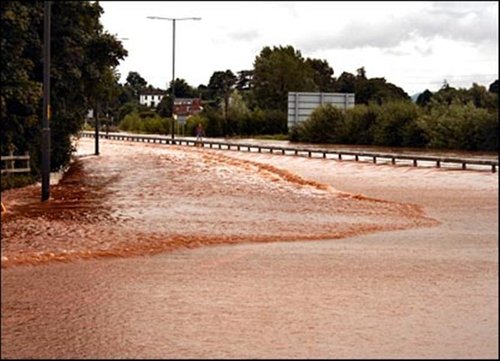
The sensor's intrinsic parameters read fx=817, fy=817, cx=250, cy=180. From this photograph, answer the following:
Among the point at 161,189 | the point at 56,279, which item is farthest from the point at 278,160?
the point at 56,279

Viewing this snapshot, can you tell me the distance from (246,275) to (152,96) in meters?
124

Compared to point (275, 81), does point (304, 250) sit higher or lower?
lower

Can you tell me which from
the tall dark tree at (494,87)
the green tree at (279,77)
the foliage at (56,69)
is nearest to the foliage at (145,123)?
the green tree at (279,77)

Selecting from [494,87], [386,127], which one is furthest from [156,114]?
[494,87]

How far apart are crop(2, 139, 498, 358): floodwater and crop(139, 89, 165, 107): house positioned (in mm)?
102793

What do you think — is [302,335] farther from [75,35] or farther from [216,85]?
[216,85]

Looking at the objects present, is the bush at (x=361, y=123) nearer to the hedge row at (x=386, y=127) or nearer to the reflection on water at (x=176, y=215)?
the hedge row at (x=386, y=127)

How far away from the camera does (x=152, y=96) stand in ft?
434

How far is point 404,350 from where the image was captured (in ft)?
20.1

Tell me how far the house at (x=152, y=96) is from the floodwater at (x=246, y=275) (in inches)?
4047

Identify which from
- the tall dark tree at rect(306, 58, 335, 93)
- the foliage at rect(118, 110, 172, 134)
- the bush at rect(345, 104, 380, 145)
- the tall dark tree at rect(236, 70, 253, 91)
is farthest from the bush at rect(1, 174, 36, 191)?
the tall dark tree at rect(236, 70, 253, 91)

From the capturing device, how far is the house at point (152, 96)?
12406cm

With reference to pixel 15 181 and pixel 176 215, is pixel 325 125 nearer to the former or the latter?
pixel 15 181

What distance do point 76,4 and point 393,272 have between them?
17.7 meters
